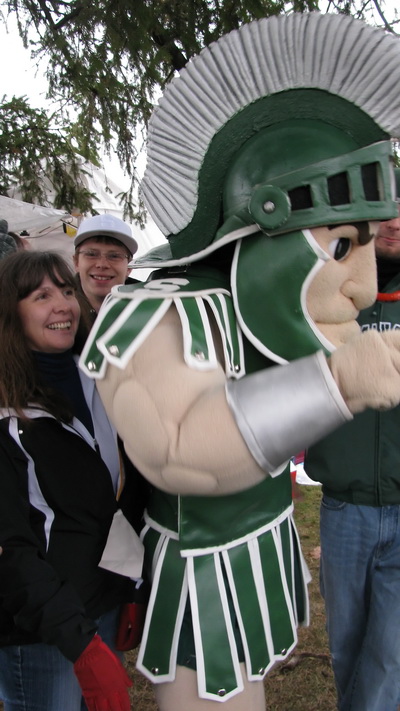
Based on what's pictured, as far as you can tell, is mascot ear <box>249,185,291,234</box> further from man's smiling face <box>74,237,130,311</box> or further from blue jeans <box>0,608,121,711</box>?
man's smiling face <box>74,237,130,311</box>

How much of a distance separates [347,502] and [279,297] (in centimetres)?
97

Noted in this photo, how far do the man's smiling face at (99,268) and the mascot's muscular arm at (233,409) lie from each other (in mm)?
1639

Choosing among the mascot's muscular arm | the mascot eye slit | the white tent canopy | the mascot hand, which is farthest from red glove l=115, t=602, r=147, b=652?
the white tent canopy

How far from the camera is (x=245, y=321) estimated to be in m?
1.15

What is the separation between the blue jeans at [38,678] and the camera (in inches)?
58.1

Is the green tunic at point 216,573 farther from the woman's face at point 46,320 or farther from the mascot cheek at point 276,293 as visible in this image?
the woman's face at point 46,320

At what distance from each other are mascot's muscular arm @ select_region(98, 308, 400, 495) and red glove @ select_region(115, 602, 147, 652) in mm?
655

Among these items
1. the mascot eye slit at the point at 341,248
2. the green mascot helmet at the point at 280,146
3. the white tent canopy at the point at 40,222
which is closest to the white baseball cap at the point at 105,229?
the green mascot helmet at the point at 280,146

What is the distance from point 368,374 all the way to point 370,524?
1.00 metres

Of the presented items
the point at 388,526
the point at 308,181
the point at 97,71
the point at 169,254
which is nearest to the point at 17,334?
the point at 169,254

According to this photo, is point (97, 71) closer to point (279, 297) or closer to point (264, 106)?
point (264, 106)

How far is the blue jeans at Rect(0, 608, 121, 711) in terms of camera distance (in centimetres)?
147

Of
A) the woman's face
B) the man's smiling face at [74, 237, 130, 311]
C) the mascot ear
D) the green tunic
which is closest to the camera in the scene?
the mascot ear

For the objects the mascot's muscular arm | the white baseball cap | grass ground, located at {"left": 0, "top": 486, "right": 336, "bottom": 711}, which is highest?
the white baseball cap
